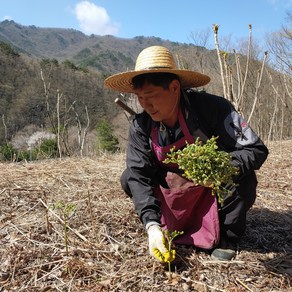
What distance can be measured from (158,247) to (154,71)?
2.66ft

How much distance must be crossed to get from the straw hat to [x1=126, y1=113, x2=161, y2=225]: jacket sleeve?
0.80 ft

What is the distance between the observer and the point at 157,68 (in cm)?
171

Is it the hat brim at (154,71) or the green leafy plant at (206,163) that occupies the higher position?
the hat brim at (154,71)

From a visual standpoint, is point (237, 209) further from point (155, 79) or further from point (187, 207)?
point (155, 79)

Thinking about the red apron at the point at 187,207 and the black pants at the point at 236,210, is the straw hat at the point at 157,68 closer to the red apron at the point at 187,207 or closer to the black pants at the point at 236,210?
the red apron at the point at 187,207

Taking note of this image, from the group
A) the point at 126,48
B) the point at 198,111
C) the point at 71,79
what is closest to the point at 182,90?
the point at 198,111

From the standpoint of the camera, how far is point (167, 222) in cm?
187

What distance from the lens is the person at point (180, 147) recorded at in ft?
5.60

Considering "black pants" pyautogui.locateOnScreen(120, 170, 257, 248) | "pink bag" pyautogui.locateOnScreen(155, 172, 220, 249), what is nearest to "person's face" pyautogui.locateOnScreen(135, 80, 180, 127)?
"pink bag" pyautogui.locateOnScreen(155, 172, 220, 249)

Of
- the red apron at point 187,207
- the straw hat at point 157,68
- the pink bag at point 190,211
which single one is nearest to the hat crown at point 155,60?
the straw hat at point 157,68

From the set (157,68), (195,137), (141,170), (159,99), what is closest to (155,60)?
(157,68)

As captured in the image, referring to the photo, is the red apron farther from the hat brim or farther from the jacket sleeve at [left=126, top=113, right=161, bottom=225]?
the hat brim

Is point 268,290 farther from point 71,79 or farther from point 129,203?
point 71,79

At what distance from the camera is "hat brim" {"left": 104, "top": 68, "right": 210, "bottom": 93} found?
68.0 inches
